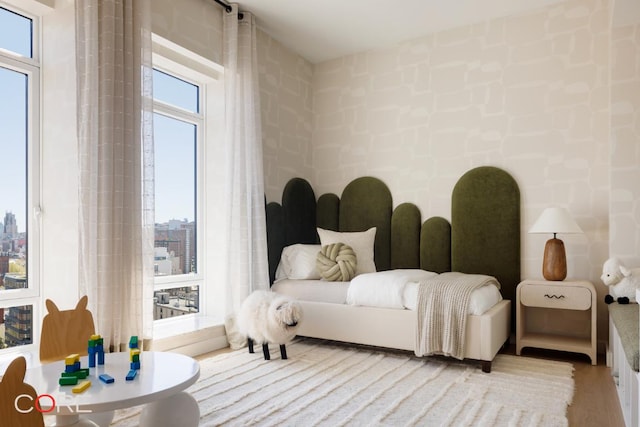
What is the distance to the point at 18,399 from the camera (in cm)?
108

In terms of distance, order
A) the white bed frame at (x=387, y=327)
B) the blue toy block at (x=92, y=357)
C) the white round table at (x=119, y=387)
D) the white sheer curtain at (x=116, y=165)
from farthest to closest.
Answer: the white bed frame at (x=387, y=327) < the white sheer curtain at (x=116, y=165) < the blue toy block at (x=92, y=357) < the white round table at (x=119, y=387)

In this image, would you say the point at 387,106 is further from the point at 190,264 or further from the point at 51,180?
the point at 51,180

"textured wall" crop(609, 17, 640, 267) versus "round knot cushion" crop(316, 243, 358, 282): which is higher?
"textured wall" crop(609, 17, 640, 267)

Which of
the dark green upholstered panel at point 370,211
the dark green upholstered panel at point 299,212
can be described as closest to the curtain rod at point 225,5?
the dark green upholstered panel at point 299,212

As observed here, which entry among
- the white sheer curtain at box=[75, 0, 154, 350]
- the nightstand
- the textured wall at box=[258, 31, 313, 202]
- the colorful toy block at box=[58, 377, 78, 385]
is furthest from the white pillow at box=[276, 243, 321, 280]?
the colorful toy block at box=[58, 377, 78, 385]

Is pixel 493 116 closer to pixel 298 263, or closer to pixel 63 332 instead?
pixel 298 263

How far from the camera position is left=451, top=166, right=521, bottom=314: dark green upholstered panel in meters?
3.98

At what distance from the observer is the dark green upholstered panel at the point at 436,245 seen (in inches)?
169

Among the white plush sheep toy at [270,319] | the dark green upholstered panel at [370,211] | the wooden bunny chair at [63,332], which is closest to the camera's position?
the wooden bunny chair at [63,332]

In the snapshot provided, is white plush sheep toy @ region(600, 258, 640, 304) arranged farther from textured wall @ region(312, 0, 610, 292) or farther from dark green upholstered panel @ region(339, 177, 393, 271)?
dark green upholstered panel @ region(339, 177, 393, 271)

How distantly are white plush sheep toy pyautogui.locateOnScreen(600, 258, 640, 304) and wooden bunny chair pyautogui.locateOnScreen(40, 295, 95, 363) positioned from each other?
10.9 feet

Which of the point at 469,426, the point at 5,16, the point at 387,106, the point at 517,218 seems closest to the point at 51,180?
the point at 5,16

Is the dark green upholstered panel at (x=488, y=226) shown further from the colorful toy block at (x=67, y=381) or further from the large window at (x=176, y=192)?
the colorful toy block at (x=67, y=381)

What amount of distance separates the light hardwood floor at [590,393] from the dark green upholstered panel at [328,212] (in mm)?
1774
